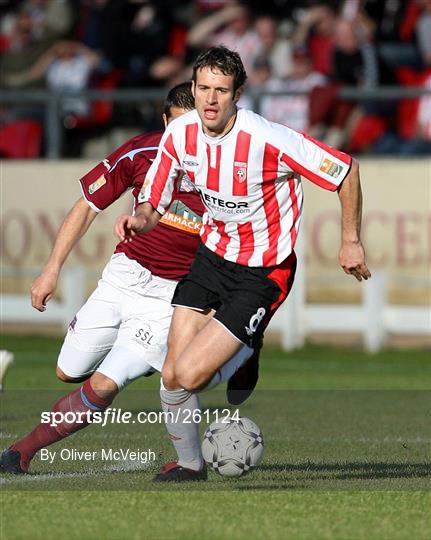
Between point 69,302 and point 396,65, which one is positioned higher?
point 396,65

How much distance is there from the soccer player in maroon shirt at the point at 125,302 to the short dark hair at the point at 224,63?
742mm

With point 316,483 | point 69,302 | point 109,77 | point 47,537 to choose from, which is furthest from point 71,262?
point 47,537

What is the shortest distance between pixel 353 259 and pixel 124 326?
159 cm

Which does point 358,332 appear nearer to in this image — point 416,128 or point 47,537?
point 416,128

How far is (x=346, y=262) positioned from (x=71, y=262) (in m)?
10.1

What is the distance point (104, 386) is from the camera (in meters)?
7.32

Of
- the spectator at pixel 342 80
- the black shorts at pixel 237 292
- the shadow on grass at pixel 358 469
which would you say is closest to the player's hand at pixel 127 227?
the black shorts at pixel 237 292

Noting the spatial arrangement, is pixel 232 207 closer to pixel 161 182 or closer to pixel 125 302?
pixel 161 182

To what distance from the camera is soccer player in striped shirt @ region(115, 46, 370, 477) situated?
6699 millimetres

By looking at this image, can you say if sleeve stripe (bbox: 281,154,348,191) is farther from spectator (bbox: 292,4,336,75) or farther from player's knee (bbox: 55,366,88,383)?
spectator (bbox: 292,4,336,75)

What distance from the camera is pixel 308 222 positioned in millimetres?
15586

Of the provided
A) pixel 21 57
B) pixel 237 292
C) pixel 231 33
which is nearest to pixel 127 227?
pixel 237 292

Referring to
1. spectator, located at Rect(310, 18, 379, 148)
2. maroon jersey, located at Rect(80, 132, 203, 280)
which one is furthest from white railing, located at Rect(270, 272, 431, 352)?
maroon jersey, located at Rect(80, 132, 203, 280)

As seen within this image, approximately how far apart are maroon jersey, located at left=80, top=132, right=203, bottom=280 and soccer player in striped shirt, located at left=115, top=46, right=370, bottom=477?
0.50m
